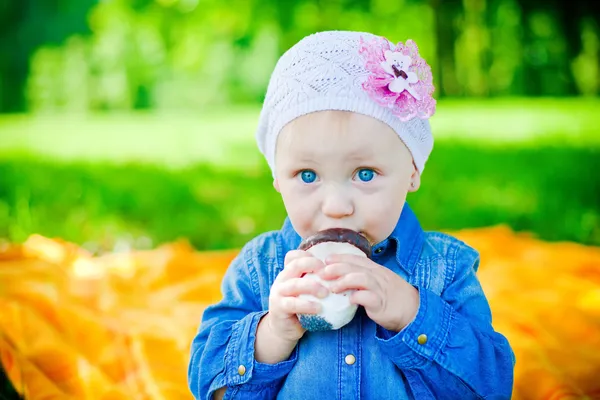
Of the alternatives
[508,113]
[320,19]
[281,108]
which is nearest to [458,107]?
[508,113]

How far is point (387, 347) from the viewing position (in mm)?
1727

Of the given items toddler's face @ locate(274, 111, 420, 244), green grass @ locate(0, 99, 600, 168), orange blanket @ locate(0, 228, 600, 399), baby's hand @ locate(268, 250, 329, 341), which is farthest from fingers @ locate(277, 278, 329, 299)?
green grass @ locate(0, 99, 600, 168)

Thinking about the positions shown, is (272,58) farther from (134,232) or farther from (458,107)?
(134,232)

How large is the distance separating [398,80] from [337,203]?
321mm

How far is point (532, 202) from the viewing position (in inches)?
212

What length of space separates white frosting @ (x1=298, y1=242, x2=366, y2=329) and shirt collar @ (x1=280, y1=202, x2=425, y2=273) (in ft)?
0.75

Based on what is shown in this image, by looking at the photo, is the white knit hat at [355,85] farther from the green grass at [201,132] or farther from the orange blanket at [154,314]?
the green grass at [201,132]

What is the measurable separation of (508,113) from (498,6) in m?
4.01

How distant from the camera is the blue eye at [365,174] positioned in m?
1.72

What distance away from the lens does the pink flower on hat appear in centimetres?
173

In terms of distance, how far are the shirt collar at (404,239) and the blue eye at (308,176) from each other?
0.70 ft

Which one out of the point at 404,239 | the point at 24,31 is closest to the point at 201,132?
the point at 24,31

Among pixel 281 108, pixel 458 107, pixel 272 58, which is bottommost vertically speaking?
pixel 458 107

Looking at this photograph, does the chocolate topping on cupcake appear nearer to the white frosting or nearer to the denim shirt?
the white frosting
